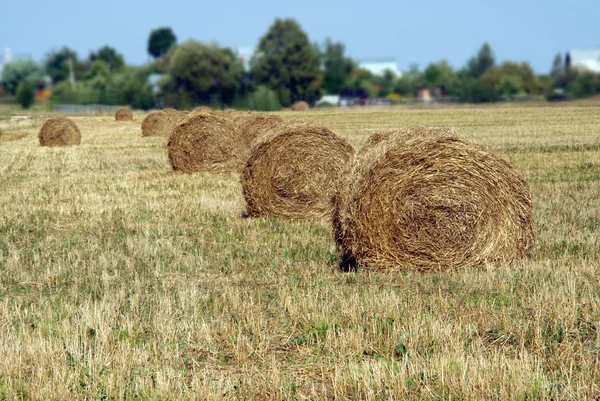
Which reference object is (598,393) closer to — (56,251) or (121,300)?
(121,300)

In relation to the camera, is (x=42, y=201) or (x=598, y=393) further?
(x=42, y=201)

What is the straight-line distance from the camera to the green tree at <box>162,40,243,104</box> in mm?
79188

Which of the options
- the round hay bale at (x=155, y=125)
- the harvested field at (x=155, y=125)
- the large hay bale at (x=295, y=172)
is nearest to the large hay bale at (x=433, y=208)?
the large hay bale at (x=295, y=172)

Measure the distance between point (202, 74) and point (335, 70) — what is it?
37.4 m

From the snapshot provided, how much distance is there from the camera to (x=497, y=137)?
2766 cm

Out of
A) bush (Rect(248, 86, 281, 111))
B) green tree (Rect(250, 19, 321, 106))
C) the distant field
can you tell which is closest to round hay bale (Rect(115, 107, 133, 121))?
bush (Rect(248, 86, 281, 111))

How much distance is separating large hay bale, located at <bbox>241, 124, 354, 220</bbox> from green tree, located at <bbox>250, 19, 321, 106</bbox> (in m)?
66.9

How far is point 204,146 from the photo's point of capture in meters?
19.8

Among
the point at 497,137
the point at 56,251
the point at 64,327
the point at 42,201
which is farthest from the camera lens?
the point at 497,137

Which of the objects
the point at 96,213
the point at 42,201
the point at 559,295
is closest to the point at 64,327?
the point at 559,295

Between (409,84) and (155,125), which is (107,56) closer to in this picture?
(409,84)

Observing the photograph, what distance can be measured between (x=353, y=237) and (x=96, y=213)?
218 inches

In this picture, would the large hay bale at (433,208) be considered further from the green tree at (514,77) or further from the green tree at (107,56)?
the green tree at (107,56)

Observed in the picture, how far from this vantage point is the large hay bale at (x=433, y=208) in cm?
910
